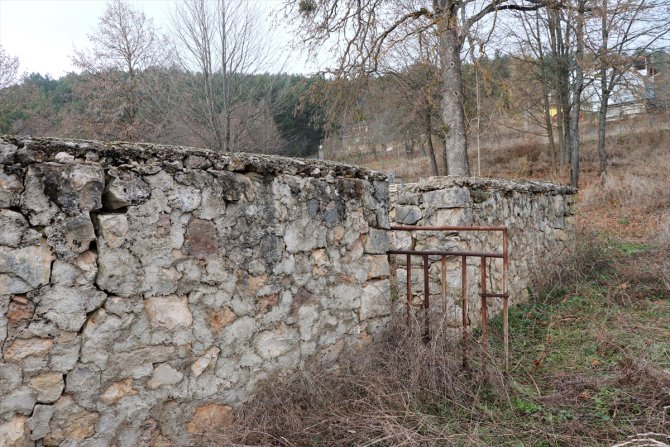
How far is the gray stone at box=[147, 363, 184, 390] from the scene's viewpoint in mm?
2262

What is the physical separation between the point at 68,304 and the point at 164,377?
0.61 metres

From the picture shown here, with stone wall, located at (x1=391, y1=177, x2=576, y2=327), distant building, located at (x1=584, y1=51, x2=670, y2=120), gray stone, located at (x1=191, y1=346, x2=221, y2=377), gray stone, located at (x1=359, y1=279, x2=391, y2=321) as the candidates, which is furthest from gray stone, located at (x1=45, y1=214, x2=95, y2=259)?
distant building, located at (x1=584, y1=51, x2=670, y2=120)

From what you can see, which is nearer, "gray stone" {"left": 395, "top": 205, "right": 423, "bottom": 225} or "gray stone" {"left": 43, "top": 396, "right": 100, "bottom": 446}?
"gray stone" {"left": 43, "top": 396, "right": 100, "bottom": 446}

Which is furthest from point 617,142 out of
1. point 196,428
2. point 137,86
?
point 196,428

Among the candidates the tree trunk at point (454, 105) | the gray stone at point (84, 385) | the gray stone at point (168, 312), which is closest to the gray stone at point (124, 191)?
the gray stone at point (168, 312)

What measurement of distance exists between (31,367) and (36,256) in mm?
476

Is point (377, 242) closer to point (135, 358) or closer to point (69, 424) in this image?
point (135, 358)

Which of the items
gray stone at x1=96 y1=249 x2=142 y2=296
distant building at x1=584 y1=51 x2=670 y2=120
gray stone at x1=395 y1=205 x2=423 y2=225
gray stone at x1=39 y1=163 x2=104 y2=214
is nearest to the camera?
gray stone at x1=39 y1=163 x2=104 y2=214

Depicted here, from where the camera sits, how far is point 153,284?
2.27 meters

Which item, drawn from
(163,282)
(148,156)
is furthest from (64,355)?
(148,156)

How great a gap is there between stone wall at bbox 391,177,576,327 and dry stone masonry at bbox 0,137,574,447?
1.56 meters

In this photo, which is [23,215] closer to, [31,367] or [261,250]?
[31,367]

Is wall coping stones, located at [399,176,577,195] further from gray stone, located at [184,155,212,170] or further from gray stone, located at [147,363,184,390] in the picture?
gray stone, located at [147,363,184,390]

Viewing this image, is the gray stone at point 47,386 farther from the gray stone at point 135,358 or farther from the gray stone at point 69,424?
the gray stone at point 135,358
